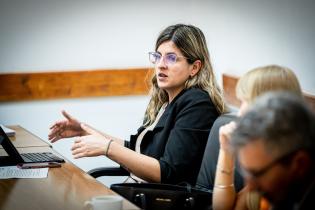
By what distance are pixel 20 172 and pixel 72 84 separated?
1.85 metres

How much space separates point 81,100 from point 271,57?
150 centimetres

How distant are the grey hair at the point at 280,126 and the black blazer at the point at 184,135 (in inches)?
56.4

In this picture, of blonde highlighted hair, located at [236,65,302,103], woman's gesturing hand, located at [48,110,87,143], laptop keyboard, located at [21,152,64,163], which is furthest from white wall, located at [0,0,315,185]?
blonde highlighted hair, located at [236,65,302,103]

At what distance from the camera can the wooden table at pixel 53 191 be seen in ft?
7.02

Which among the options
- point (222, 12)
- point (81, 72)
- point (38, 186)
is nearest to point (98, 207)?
point (38, 186)

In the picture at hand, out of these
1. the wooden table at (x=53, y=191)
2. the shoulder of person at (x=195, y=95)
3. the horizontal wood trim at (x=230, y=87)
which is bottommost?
the horizontal wood trim at (x=230, y=87)

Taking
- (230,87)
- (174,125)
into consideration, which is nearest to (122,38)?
(230,87)

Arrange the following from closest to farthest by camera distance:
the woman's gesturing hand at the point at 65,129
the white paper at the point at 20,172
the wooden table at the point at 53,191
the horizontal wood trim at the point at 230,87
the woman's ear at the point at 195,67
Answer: the wooden table at the point at 53,191 → the white paper at the point at 20,172 → the woman's ear at the point at 195,67 → the woman's gesturing hand at the point at 65,129 → the horizontal wood trim at the point at 230,87

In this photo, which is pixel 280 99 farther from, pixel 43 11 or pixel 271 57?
pixel 271 57

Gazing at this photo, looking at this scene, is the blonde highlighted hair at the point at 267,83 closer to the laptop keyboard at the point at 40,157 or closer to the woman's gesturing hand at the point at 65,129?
the laptop keyboard at the point at 40,157

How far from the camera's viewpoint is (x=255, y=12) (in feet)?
15.7

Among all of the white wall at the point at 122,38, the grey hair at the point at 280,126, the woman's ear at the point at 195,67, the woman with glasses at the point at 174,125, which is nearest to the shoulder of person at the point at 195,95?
the woman with glasses at the point at 174,125

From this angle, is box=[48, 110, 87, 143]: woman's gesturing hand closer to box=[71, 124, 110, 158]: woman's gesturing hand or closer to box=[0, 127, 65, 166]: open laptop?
box=[0, 127, 65, 166]: open laptop

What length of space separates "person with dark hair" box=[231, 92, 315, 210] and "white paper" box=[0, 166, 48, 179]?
146cm
